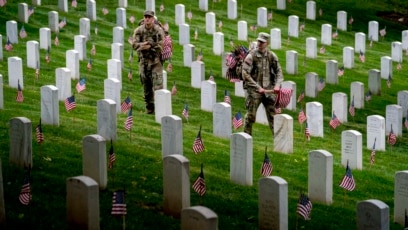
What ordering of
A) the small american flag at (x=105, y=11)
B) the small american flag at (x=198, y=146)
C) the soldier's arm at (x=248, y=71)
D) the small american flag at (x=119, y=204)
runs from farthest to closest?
the small american flag at (x=105, y=11) → the soldier's arm at (x=248, y=71) → the small american flag at (x=198, y=146) → the small american flag at (x=119, y=204)

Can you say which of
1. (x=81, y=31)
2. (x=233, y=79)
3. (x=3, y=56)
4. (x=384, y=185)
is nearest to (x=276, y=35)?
(x=81, y=31)

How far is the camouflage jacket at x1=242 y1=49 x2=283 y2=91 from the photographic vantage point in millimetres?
19453

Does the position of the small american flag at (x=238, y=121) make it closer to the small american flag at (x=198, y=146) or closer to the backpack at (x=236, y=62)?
the backpack at (x=236, y=62)

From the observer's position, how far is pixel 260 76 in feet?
64.2

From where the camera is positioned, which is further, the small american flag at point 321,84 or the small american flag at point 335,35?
the small american flag at point 335,35

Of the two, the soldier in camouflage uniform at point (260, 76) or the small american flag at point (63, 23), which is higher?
the small american flag at point (63, 23)

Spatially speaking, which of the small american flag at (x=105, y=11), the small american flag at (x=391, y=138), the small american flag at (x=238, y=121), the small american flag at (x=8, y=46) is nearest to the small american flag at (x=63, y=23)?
the small american flag at (x=105, y=11)

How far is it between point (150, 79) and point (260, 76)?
3411 millimetres

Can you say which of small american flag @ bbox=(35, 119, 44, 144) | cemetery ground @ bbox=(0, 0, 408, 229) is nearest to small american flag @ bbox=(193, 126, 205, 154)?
cemetery ground @ bbox=(0, 0, 408, 229)

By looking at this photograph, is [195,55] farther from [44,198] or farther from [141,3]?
[44,198]

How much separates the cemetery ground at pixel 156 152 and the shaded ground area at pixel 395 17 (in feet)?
24.4

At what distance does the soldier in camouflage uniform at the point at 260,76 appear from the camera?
63.8 feet

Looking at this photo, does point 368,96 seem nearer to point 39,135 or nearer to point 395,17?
point 39,135

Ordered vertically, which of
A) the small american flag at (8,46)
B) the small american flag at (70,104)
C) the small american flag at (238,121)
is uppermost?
the small american flag at (8,46)
